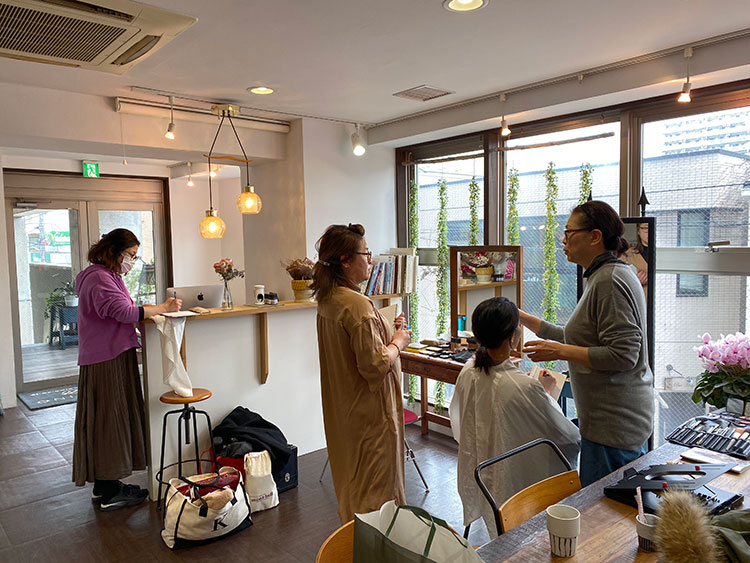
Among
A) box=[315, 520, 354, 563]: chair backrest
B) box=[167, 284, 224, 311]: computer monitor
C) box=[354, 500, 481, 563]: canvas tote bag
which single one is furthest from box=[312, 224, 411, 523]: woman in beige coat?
box=[167, 284, 224, 311]: computer monitor

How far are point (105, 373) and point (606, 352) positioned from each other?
2785 mm

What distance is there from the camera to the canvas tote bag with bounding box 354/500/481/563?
3.08 ft

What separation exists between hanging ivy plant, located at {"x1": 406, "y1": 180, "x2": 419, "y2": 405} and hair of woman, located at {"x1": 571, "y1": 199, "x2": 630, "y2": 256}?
2.68 meters

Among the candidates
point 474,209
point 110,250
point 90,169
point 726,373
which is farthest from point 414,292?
point 90,169

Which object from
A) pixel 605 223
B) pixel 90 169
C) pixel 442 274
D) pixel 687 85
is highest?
pixel 90 169

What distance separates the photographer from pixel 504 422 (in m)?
2.16

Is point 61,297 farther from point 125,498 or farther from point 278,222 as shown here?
point 125,498

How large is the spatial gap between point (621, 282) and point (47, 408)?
5.55 meters

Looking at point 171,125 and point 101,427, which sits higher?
point 171,125

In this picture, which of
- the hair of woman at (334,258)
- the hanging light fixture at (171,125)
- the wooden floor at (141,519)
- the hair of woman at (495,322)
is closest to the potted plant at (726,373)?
the hair of woman at (495,322)

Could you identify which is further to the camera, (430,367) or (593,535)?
(430,367)

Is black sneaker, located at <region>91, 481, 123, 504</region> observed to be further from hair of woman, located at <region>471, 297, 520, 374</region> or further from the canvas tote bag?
the canvas tote bag

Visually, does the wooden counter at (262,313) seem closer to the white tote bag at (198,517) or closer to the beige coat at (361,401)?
the white tote bag at (198,517)

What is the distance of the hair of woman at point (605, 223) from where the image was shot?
2100 millimetres
